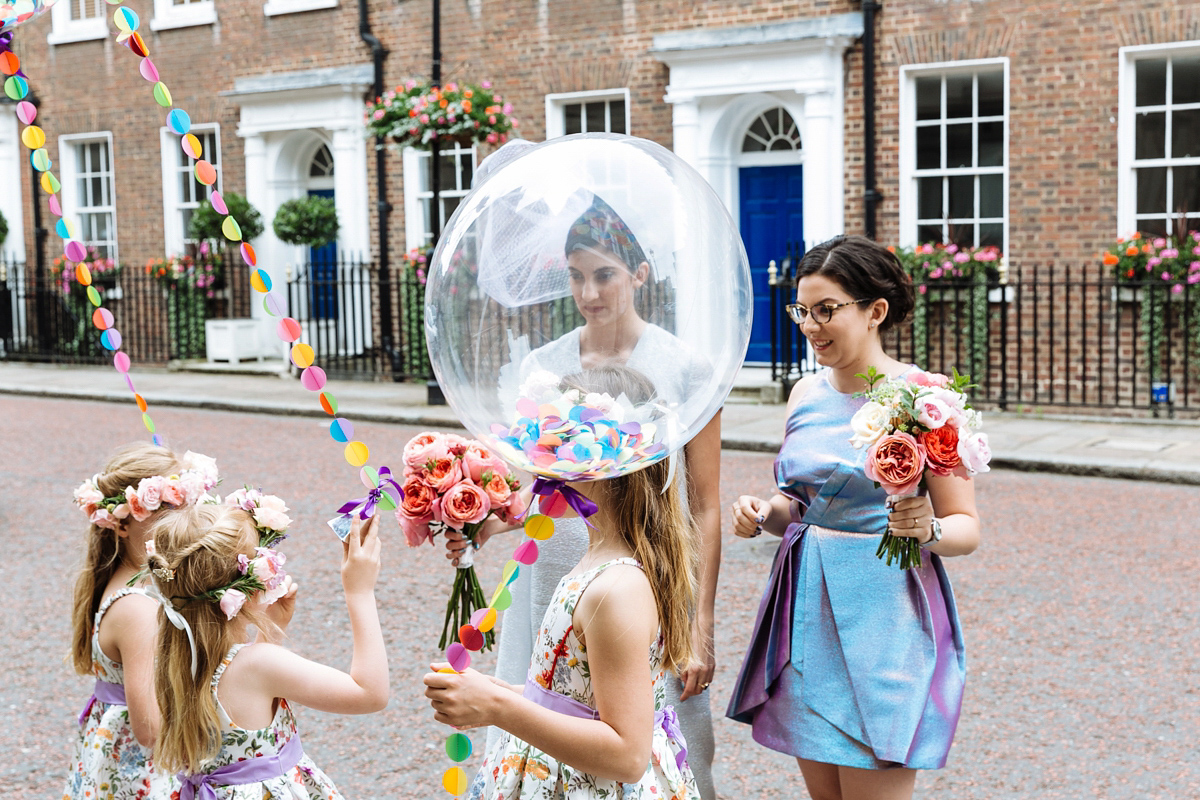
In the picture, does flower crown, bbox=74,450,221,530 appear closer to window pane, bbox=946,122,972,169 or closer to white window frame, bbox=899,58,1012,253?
white window frame, bbox=899,58,1012,253

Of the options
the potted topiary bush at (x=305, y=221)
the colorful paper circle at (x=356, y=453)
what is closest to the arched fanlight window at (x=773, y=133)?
the potted topiary bush at (x=305, y=221)

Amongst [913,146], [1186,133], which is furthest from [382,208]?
[1186,133]

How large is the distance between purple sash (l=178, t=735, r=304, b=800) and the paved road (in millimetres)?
1473

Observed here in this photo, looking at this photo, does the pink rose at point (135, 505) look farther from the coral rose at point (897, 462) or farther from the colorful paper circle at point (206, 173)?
the coral rose at point (897, 462)

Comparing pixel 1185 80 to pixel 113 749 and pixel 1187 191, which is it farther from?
pixel 113 749

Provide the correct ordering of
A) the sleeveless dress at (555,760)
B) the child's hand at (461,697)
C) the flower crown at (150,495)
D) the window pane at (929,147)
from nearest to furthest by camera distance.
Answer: the child's hand at (461,697) → the sleeveless dress at (555,760) → the flower crown at (150,495) → the window pane at (929,147)

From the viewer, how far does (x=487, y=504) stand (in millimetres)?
2154

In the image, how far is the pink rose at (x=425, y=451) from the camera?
2180 millimetres

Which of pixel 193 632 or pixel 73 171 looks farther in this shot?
pixel 73 171

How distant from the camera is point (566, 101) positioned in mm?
15016

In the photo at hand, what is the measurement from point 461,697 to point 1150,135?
38.2 feet

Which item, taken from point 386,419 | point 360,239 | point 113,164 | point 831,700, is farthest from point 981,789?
point 113,164

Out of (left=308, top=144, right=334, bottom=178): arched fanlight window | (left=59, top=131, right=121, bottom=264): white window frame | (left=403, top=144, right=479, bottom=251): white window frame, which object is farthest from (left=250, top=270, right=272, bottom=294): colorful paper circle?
(left=59, top=131, right=121, bottom=264): white window frame

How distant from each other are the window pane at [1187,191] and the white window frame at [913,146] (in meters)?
1.47
